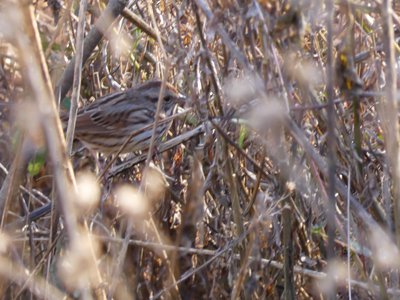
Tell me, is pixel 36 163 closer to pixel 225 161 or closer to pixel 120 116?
pixel 225 161

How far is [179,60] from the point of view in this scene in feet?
6.33

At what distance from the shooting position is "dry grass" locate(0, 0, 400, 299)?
1582 millimetres

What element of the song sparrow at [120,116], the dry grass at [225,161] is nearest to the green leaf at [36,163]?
the dry grass at [225,161]

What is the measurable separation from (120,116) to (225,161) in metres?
1.61

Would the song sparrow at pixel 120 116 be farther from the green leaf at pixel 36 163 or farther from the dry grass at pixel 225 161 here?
the green leaf at pixel 36 163

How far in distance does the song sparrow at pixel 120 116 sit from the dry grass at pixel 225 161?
0.07 m

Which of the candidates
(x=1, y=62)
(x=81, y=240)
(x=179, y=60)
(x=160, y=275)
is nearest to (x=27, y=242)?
(x=160, y=275)

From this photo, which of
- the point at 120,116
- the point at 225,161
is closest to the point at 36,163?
the point at 225,161

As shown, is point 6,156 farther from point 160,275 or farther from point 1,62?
point 160,275

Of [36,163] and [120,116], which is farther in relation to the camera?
[120,116]

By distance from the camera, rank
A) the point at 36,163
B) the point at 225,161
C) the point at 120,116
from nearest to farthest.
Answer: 1. the point at 225,161
2. the point at 36,163
3. the point at 120,116

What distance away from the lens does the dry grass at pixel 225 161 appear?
1582mm

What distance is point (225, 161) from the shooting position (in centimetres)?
235

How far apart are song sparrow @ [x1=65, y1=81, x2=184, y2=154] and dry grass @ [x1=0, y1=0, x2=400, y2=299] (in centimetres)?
7
